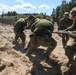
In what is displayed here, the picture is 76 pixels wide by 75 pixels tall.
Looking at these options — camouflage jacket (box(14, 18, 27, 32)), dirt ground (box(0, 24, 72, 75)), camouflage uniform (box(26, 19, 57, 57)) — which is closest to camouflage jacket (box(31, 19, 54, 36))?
camouflage uniform (box(26, 19, 57, 57))

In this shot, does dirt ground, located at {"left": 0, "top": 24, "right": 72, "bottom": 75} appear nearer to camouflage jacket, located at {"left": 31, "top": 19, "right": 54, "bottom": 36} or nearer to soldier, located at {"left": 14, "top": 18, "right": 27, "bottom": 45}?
camouflage jacket, located at {"left": 31, "top": 19, "right": 54, "bottom": 36}

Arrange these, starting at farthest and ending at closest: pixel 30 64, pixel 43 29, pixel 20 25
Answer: pixel 20 25 → pixel 30 64 → pixel 43 29

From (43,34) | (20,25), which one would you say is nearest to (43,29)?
(43,34)

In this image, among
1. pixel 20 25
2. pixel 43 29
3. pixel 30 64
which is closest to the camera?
pixel 43 29

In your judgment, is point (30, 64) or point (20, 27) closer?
point (30, 64)

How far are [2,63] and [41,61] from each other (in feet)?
4.08

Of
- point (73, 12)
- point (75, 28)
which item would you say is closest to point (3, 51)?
point (75, 28)

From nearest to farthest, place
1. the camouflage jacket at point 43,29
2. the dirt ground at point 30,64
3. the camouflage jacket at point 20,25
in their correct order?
1. the dirt ground at point 30,64
2. the camouflage jacket at point 43,29
3. the camouflage jacket at point 20,25

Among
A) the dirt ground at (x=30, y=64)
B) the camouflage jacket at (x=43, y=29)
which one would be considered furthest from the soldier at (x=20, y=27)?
the camouflage jacket at (x=43, y=29)

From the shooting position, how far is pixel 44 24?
7.12 meters

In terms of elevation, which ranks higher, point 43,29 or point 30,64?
point 43,29

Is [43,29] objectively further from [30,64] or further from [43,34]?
[30,64]

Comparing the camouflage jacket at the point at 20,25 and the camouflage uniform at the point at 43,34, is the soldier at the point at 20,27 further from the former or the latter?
the camouflage uniform at the point at 43,34

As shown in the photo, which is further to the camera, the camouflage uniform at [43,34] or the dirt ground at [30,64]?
the camouflage uniform at [43,34]
